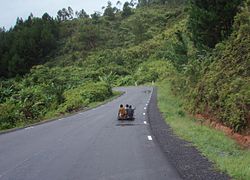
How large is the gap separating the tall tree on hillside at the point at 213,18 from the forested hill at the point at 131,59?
0.06 m

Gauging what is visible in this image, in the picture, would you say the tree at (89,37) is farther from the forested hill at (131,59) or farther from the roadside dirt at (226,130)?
the roadside dirt at (226,130)

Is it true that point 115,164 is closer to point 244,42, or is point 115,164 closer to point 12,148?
point 12,148

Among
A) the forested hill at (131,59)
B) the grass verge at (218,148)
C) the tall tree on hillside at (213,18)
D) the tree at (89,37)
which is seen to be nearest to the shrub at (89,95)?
the forested hill at (131,59)

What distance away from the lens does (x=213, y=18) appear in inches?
992

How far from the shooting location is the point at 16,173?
35.9 ft

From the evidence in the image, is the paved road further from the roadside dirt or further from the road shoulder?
the roadside dirt

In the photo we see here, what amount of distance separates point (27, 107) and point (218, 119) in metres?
20.1

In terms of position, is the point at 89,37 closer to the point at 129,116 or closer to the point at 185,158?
the point at 129,116

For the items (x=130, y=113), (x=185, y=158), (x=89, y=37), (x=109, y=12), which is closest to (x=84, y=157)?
(x=185, y=158)

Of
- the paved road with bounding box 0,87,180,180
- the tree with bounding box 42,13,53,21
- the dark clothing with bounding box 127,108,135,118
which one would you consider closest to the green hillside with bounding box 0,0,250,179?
the tree with bounding box 42,13,53,21

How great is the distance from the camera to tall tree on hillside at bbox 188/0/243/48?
Answer: 25.2 metres

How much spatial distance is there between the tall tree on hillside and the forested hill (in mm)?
56

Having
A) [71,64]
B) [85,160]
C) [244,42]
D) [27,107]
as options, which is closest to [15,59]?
[71,64]

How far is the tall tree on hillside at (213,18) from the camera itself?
82.8ft
